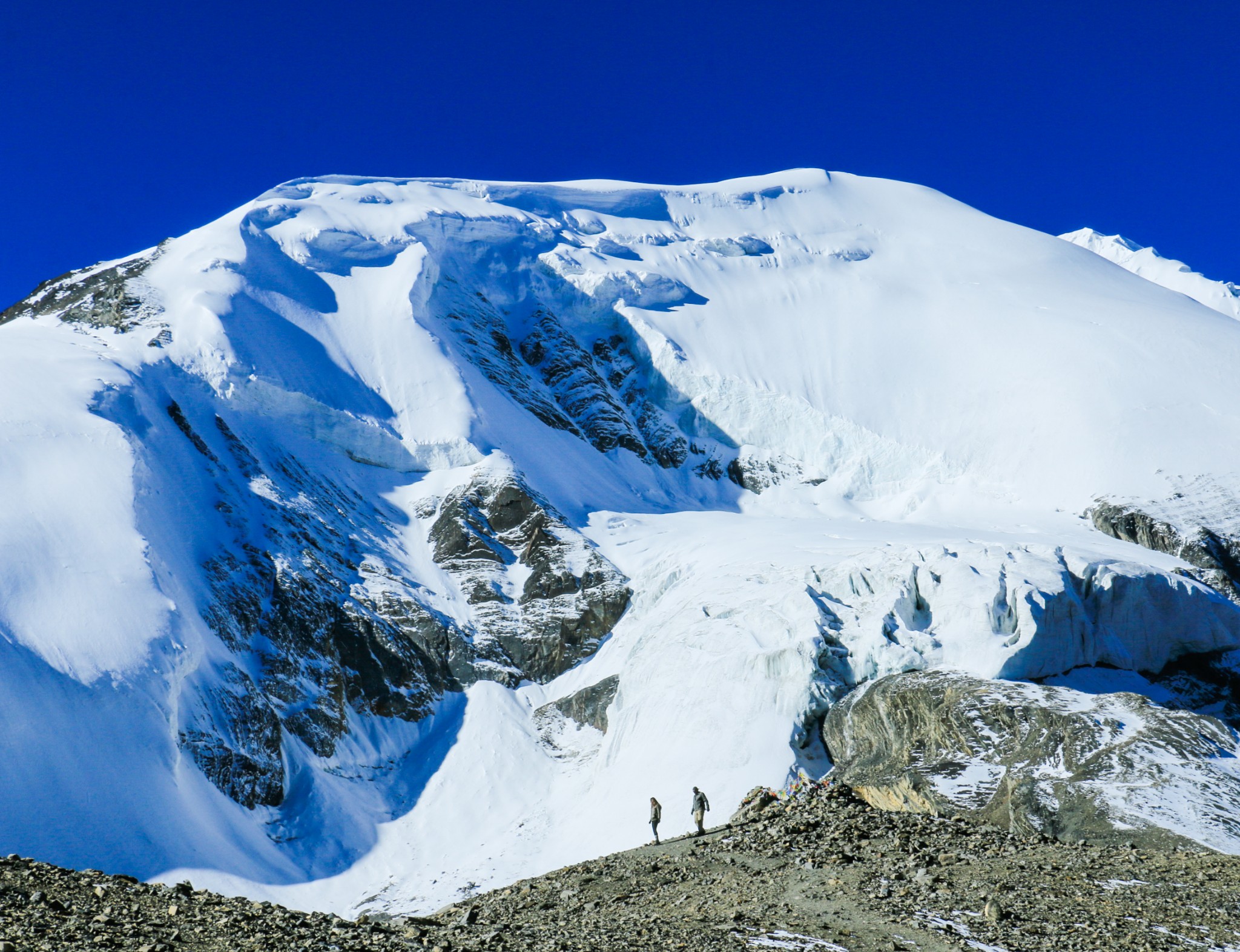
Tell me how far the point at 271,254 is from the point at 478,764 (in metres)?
41.4

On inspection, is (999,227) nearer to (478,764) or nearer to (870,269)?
(870,269)

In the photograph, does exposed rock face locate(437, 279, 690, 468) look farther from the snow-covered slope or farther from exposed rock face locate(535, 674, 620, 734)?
the snow-covered slope

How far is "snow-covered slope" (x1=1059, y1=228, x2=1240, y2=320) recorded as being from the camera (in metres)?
142

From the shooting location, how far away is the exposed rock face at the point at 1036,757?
25.2 m

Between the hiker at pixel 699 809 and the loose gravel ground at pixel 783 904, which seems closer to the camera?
the loose gravel ground at pixel 783 904

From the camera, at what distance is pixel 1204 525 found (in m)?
58.6

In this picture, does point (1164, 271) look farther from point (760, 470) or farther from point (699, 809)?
point (699, 809)

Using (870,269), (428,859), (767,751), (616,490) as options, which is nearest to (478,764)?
(428,859)

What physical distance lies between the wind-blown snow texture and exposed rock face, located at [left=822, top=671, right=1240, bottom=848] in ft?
9.99

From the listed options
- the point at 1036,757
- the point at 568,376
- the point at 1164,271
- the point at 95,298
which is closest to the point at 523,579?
the point at 568,376

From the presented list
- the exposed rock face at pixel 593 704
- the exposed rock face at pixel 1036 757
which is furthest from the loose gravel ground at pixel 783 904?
the exposed rock face at pixel 593 704

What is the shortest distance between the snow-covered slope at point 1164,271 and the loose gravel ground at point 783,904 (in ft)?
418

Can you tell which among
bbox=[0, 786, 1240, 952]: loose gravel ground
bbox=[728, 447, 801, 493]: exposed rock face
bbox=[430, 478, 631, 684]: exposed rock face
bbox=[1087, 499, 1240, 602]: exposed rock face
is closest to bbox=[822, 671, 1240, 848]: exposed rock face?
bbox=[0, 786, 1240, 952]: loose gravel ground

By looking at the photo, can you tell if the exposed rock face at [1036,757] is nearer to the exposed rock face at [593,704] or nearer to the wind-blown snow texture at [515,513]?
the wind-blown snow texture at [515,513]
